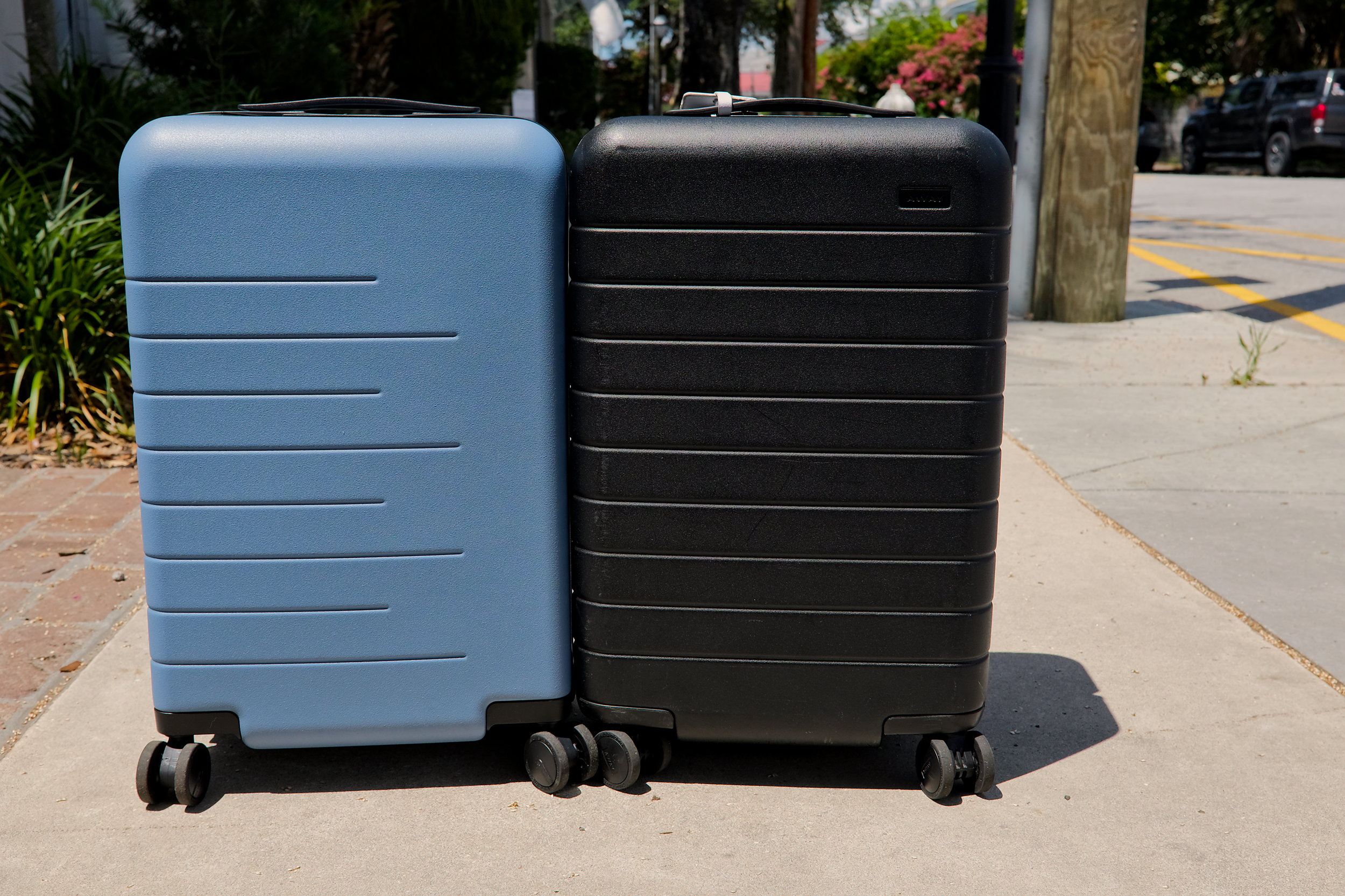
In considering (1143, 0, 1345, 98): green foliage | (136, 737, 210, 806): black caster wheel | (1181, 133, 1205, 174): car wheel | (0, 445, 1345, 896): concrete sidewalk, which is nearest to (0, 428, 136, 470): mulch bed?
(0, 445, 1345, 896): concrete sidewalk

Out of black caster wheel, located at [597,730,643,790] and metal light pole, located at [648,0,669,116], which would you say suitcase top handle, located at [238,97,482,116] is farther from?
metal light pole, located at [648,0,669,116]

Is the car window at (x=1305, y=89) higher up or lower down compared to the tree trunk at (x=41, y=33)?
higher up

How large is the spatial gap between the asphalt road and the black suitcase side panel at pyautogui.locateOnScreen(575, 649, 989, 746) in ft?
4.33

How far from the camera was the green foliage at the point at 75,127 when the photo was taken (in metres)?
6.35

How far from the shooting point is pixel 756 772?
8.52ft

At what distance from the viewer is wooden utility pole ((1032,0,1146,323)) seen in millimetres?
7852

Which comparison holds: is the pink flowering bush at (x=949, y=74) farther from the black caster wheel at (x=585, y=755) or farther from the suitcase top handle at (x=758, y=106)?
the black caster wheel at (x=585, y=755)

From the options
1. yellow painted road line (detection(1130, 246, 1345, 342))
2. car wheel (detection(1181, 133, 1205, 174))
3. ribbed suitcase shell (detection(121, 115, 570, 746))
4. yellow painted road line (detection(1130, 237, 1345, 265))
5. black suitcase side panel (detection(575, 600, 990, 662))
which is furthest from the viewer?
car wheel (detection(1181, 133, 1205, 174))

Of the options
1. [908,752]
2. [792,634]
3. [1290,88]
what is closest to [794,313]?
[792,634]

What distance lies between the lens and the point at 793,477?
2332 mm

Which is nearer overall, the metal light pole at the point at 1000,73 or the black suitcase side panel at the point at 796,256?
the black suitcase side panel at the point at 796,256

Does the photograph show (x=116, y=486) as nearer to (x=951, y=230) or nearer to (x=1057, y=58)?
(x=951, y=230)

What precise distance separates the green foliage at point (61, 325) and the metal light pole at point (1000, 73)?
466 cm

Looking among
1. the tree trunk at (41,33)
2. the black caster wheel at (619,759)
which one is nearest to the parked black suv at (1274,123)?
the tree trunk at (41,33)
